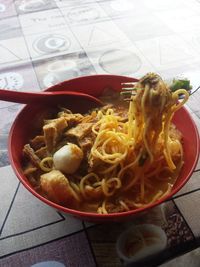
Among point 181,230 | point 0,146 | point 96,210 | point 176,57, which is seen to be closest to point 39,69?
point 0,146

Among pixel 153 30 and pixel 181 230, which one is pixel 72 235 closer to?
pixel 181 230

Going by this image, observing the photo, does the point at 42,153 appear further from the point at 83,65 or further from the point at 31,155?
the point at 83,65

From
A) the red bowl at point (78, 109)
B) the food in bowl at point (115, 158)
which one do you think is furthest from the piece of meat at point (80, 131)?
the red bowl at point (78, 109)

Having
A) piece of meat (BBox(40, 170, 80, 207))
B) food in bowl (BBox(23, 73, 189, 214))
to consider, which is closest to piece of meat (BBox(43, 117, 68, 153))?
food in bowl (BBox(23, 73, 189, 214))

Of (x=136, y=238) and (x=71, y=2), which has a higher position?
(x=71, y=2)

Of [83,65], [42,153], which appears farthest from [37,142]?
[83,65]

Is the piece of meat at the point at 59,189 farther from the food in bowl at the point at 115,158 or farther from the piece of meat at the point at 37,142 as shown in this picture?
the piece of meat at the point at 37,142

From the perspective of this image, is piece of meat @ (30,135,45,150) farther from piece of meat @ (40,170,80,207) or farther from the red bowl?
piece of meat @ (40,170,80,207)
